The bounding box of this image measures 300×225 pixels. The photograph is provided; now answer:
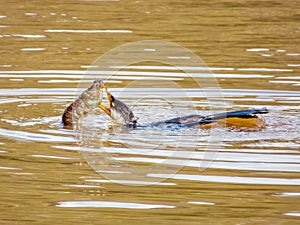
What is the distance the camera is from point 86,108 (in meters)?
8.84

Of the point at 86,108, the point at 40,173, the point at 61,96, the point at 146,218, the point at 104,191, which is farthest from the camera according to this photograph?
the point at 61,96

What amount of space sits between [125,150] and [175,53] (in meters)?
5.41

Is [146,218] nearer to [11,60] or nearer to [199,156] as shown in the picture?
[199,156]

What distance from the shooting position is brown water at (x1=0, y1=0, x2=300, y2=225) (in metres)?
6.17

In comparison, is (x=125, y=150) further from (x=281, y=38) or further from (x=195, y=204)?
(x=281, y=38)

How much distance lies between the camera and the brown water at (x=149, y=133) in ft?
20.2

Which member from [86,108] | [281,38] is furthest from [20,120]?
[281,38]

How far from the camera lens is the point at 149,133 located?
8.31m

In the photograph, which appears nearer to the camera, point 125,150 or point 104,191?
point 104,191

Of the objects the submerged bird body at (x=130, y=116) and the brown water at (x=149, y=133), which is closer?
the brown water at (x=149, y=133)

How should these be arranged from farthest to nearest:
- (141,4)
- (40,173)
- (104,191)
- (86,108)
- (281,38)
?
(141,4) < (281,38) < (86,108) < (40,173) < (104,191)

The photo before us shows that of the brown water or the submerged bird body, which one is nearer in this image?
the brown water

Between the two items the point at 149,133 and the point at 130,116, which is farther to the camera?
the point at 130,116

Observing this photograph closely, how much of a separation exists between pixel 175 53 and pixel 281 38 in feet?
5.76
